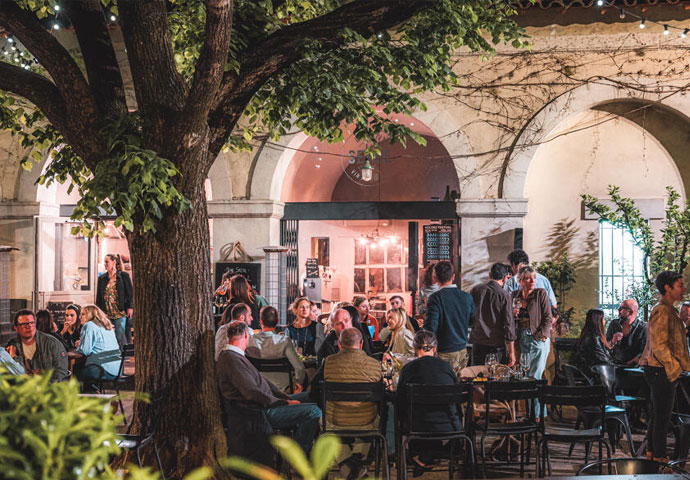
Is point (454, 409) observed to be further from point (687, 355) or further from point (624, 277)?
point (624, 277)

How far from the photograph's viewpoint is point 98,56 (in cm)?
582

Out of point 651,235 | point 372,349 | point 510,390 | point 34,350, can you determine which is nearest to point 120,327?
point 34,350

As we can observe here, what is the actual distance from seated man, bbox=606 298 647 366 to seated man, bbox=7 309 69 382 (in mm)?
6732

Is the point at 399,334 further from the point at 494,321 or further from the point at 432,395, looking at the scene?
the point at 432,395

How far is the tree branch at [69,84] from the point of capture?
5508mm

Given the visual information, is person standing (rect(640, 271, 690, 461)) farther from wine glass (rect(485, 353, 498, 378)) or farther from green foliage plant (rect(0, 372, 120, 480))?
green foliage plant (rect(0, 372, 120, 480))

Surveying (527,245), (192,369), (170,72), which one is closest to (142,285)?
(192,369)

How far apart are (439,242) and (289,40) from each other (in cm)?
747

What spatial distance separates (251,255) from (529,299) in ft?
19.0

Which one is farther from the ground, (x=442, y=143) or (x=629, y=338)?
(x=442, y=143)

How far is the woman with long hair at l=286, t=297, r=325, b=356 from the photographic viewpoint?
873cm

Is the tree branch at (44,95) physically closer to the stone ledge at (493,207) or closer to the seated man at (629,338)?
the seated man at (629,338)

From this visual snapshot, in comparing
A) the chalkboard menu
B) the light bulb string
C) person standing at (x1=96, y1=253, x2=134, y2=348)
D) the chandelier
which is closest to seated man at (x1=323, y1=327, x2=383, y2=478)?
person standing at (x1=96, y1=253, x2=134, y2=348)

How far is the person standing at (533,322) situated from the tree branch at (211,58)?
4.35 meters
